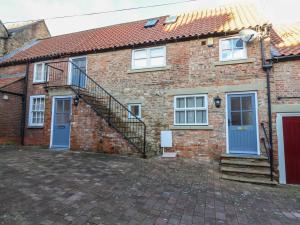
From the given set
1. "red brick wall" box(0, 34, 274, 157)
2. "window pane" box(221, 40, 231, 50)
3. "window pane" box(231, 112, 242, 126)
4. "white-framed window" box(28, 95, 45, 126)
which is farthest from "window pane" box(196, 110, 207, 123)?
"white-framed window" box(28, 95, 45, 126)

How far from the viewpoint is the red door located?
22.3 feet

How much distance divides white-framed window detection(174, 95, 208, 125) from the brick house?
0.14 ft

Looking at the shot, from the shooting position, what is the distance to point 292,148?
693 cm

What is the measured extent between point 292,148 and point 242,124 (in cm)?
187

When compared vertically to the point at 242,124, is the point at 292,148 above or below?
below

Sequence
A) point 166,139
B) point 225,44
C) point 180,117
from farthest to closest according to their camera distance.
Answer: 1. point 180,117
2. point 166,139
3. point 225,44

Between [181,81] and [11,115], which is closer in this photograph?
[181,81]

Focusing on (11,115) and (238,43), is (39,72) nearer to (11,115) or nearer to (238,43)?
(11,115)

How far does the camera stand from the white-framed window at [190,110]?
814 cm

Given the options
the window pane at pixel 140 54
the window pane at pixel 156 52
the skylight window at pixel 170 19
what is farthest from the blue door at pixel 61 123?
the skylight window at pixel 170 19

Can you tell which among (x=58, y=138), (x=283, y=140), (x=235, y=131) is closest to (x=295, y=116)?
(x=283, y=140)

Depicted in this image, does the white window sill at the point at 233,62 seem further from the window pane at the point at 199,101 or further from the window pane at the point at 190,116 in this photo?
the window pane at the point at 190,116

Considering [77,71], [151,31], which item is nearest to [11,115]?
[77,71]

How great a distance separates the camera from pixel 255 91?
748 centimetres
